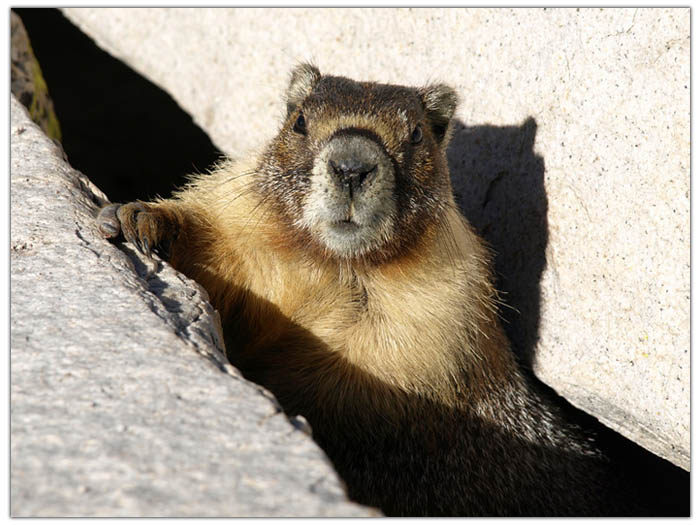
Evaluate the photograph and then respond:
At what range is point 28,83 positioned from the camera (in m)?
5.54

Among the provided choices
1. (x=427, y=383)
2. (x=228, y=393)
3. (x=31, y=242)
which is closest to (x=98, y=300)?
(x=31, y=242)

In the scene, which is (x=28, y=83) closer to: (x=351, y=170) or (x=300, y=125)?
(x=300, y=125)

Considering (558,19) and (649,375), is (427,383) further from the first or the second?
(558,19)

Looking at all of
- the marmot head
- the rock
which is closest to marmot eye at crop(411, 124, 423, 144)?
the marmot head

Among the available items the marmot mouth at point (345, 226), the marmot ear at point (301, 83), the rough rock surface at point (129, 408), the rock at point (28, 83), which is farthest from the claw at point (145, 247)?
the rock at point (28, 83)

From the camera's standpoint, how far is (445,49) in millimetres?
5500

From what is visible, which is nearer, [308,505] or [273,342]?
[308,505]

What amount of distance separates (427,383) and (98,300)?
6.10ft

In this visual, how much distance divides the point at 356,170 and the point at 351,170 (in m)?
0.02

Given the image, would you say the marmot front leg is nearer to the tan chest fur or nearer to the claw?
the claw

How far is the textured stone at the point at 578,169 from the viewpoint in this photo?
407cm

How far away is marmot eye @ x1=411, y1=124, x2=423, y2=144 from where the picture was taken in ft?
13.5

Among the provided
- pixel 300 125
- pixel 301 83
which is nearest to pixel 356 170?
pixel 300 125

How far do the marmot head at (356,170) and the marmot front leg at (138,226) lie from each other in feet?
2.07
